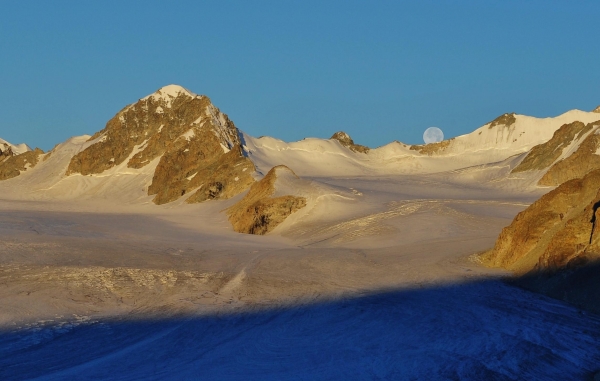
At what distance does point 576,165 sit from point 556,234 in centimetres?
4265

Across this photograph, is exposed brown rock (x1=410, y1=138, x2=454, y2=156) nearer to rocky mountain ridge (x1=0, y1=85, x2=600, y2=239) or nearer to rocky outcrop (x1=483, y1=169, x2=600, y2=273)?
rocky mountain ridge (x1=0, y1=85, x2=600, y2=239)

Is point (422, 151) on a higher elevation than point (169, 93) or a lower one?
lower

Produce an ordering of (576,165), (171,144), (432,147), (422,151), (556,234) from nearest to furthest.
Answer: (556,234) → (576,165) → (171,144) → (422,151) → (432,147)

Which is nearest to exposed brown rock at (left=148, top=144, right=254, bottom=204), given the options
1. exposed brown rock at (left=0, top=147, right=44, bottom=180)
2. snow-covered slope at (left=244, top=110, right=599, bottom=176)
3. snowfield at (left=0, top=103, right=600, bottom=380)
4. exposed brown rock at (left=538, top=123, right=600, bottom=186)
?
snowfield at (left=0, top=103, right=600, bottom=380)

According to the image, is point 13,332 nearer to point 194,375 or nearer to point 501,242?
point 194,375

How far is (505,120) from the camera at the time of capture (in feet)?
347

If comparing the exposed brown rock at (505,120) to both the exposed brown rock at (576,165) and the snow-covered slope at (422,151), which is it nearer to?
the snow-covered slope at (422,151)

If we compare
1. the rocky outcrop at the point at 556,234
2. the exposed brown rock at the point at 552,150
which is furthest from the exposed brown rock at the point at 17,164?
the rocky outcrop at the point at 556,234

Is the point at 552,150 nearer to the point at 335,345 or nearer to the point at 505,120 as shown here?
the point at 505,120

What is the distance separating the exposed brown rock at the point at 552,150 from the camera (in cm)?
6519

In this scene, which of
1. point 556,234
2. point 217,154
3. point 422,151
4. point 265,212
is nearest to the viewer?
point 556,234

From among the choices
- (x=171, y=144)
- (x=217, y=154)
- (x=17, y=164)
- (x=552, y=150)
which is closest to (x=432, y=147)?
(x=552, y=150)

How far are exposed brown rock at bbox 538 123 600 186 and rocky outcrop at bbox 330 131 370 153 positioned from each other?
4542 cm

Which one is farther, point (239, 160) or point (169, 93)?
point (169, 93)
